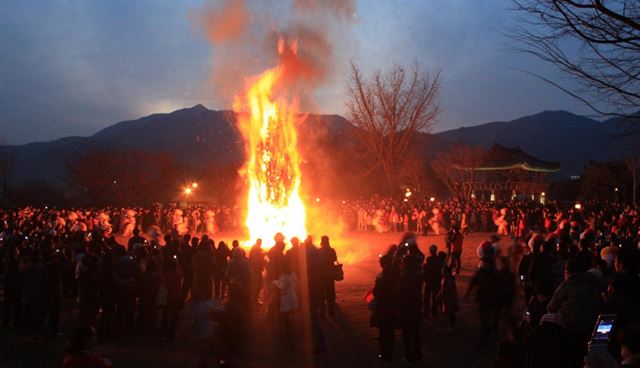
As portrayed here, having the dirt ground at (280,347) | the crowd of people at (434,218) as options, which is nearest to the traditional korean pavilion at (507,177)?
the crowd of people at (434,218)

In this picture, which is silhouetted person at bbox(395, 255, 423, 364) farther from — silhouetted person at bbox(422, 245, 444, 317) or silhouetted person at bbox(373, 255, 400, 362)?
silhouetted person at bbox(422, 245, 444, 317)

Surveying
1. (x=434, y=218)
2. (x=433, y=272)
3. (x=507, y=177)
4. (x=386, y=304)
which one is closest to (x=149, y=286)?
(x=386, y=304)

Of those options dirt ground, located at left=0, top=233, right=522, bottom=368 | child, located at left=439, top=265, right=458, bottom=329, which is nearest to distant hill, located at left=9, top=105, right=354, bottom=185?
dirt ground, located at left=0, top=233, right=522, bottom=368

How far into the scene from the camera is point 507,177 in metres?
58.1

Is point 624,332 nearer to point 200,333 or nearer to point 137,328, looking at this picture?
point 200,333

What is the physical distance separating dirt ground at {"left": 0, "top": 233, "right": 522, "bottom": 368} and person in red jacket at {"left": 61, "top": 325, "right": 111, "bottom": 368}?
7.58 ft

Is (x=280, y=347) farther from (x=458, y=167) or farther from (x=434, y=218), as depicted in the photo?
(x=458, y=167)

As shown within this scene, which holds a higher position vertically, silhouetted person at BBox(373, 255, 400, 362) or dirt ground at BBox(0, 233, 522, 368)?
silhouetted person at BBox(373, 255, 400, 362)

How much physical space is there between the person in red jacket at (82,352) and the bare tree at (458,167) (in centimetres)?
5535

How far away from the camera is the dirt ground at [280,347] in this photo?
8148 mm

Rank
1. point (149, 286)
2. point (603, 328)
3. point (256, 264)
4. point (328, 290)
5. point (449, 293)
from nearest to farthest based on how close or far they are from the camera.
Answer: point (603, 328) → point (149, 286) → point (449, 293) → point (328, 290) → point (256, 264)

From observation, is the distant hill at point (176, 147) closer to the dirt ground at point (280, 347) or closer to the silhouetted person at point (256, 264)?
the silhouetted person at point (256, 264)

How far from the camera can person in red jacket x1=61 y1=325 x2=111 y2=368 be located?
4.18 metres

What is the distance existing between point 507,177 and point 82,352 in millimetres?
58028
